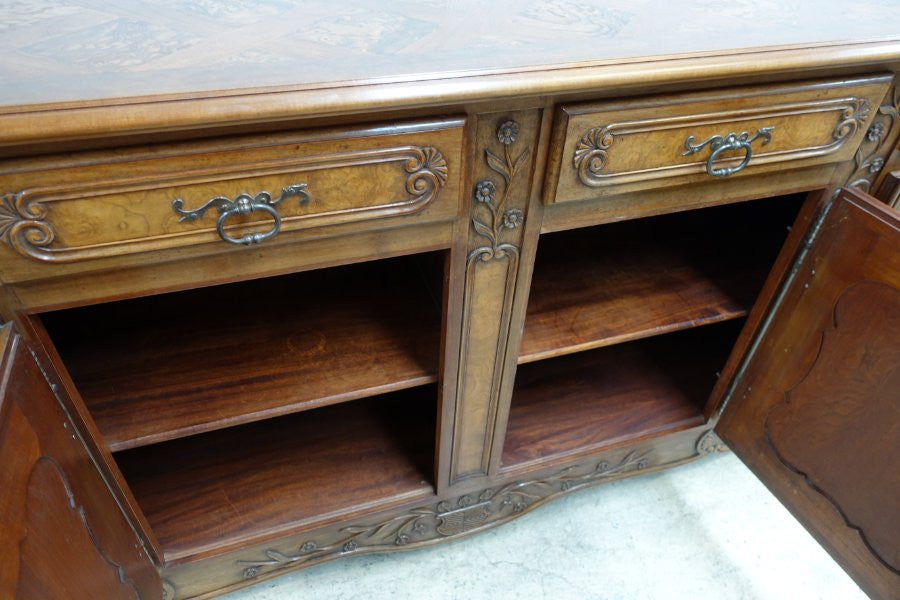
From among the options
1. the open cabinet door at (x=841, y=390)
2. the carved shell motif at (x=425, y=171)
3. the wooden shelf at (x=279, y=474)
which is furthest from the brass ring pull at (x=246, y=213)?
the open cabinet door at (x=841, y=390)

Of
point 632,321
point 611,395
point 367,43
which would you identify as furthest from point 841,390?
point 367,43

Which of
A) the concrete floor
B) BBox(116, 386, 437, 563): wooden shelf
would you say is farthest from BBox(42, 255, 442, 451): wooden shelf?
the concrete floor

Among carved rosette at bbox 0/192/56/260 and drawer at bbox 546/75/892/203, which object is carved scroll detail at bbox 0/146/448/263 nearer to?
carved rosette at bbox 0/192/56/260

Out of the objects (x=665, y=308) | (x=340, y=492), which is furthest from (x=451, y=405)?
(x=665, y=308)

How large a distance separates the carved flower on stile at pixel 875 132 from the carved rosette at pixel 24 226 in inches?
31.6

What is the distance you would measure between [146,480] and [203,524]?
122 mm

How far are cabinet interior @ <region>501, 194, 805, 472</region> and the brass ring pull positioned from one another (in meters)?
0.38

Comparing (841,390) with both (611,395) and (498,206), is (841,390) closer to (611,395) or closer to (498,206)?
(611,395)

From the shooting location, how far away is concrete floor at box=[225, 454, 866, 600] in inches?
38.2

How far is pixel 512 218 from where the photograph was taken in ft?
2.05

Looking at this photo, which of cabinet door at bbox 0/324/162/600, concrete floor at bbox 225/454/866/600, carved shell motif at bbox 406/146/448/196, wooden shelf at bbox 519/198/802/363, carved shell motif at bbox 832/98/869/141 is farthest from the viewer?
concrete floor at bbox 225/454/866/600

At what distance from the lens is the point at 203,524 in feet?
2.75

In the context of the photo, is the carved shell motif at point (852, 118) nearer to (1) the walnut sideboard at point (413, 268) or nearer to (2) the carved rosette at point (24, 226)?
(1) the walnut sideboard at point (413, 268)

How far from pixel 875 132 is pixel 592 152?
357 mm
